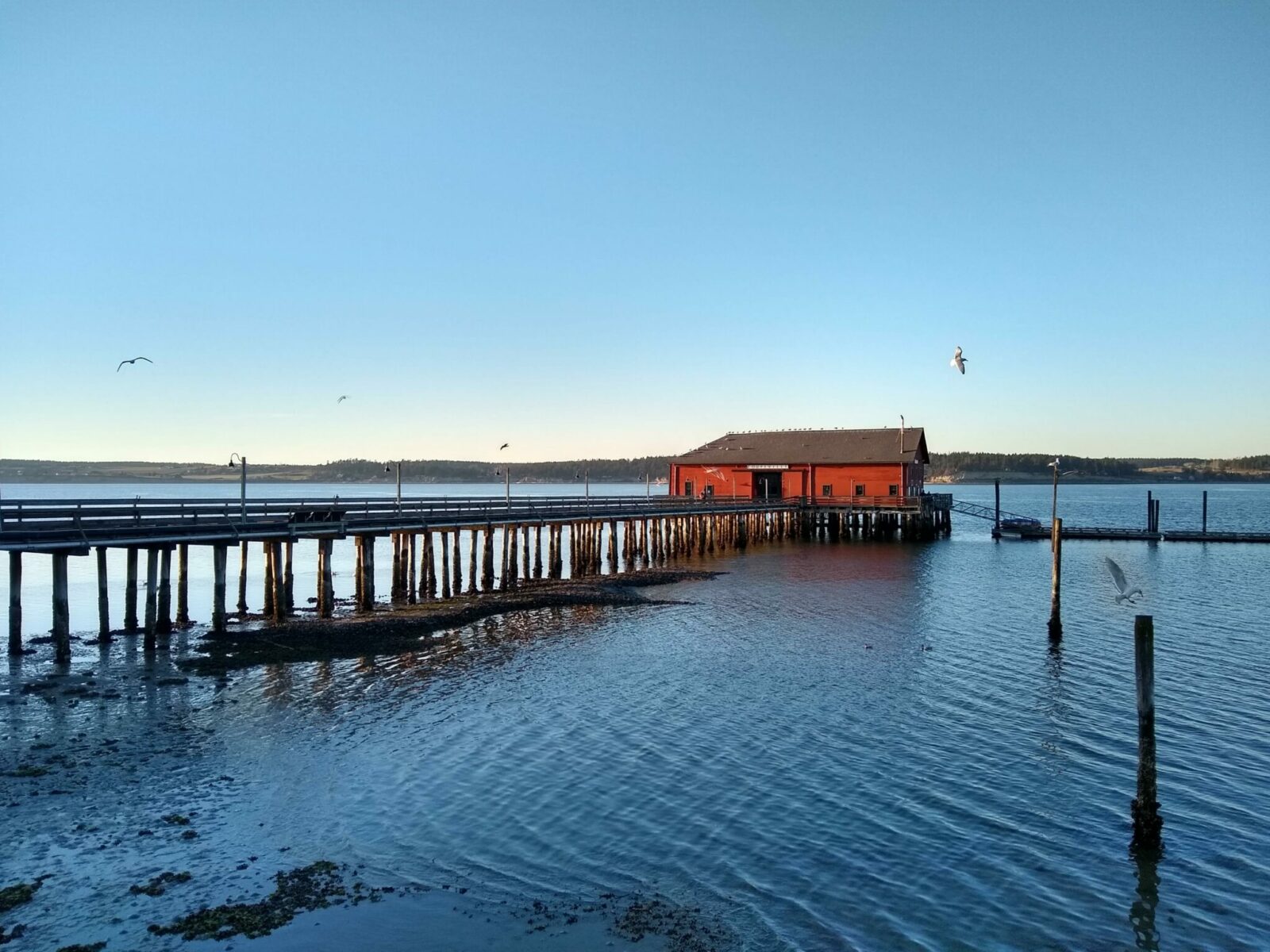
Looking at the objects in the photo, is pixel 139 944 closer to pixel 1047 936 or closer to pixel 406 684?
pixel 1047 936

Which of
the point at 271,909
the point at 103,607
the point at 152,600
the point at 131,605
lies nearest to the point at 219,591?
the point at 152,600

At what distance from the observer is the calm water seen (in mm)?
10703

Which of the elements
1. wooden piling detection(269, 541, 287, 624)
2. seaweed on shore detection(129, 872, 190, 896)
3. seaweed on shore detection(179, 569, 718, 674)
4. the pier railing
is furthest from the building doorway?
seaweed on shore detection(129, 872, 190, 896)

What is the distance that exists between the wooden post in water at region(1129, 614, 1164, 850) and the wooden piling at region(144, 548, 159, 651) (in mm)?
23456

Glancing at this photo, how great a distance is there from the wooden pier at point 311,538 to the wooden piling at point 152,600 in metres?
0.05

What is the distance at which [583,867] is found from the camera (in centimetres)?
1156

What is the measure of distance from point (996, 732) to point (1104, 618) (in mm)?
17029

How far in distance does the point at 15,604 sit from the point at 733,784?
19.8 meters

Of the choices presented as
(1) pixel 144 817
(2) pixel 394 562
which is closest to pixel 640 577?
(2) pixel 394 562

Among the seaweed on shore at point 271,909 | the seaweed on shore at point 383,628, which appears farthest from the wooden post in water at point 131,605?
the seaweed on shore at point 271,909

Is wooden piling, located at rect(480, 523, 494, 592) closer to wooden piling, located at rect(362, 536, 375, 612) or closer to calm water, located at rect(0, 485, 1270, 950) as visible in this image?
wooden piling, located at rect(362, 536, 375, 612)

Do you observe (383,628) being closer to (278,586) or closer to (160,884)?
(278,586)

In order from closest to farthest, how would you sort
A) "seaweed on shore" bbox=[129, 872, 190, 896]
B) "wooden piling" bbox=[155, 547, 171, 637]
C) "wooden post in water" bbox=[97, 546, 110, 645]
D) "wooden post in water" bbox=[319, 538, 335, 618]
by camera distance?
"seaweed on shore" bbox=[129, 872, 190, 896] < "wooden post in water" bbox=[97, 546, 110, 645] < "wooden piling" bbox=[155, 547, 171, 637] < "wooden post in water" bbox=[319, 538, 335, 618]

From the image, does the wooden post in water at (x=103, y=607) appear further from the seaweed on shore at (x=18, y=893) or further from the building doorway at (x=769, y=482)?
the building doorway at (x=769, y=482)
